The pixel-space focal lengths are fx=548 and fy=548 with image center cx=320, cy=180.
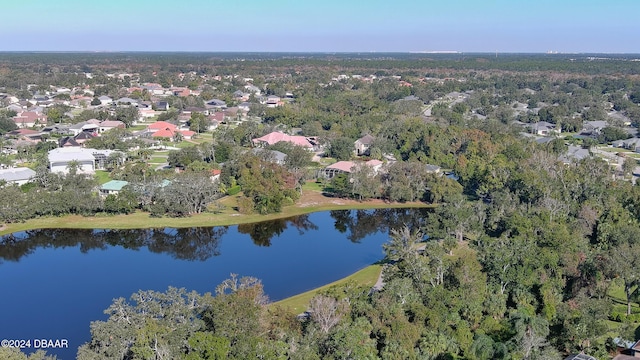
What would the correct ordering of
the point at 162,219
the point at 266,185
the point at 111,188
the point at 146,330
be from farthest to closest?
the point at 111,188, the point at 266,185, the point at 162,219, the point at 146,330

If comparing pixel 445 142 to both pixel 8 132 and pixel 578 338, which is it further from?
pixel 8 132

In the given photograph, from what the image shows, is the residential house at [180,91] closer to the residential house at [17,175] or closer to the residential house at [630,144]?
the residential house at [17,175]

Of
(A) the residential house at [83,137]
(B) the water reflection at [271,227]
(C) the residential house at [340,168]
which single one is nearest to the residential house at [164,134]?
(A) the residential house at [83,137]

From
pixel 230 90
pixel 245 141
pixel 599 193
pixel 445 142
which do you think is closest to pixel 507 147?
pixel 445 142

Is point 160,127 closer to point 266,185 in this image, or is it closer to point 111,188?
point 111,188

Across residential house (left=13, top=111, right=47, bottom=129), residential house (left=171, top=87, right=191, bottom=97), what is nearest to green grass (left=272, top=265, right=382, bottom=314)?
residential house (left=13, top=111, right=47, bottom=129)

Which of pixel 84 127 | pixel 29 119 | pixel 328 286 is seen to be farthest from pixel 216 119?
pixel 328 286

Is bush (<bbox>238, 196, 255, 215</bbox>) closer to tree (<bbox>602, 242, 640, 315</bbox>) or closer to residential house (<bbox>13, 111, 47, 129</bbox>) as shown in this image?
tree (<bbox>602, 242, 640, 315</bbox>)
